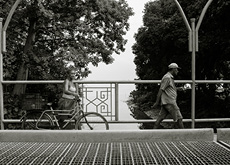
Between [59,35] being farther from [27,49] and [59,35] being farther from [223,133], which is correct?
[223,133]

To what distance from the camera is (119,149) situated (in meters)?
3.79

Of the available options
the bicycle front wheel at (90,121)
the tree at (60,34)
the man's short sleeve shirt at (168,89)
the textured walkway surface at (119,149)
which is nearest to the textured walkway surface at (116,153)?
the textured walkway surface at (119,149)

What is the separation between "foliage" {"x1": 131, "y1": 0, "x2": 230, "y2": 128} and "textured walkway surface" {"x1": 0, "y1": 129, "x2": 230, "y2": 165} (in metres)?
17.7

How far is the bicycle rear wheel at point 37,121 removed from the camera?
863 cm

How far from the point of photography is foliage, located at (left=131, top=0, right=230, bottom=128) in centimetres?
2402

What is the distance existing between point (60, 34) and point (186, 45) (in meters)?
10.6

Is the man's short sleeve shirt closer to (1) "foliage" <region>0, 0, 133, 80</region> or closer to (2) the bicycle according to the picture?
(2) the bicycle

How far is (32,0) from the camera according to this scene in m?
19.4

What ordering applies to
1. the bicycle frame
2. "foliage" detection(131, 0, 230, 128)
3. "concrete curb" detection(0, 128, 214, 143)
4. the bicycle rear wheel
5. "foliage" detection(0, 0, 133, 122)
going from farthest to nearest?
1. "foliage" detection(131, 0, 230, 128)
2. "foliage" detection(0, 0, 133, 122)
3. the bicycle rear wheel
4. the bicycle frame
5. "concrete curb" detection(0, 128, 214, 143)

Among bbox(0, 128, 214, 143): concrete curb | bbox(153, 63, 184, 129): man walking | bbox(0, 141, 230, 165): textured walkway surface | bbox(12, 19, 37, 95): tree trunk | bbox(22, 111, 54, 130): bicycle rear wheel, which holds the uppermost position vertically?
bbox(12, 19, 37, 95): tree trunk

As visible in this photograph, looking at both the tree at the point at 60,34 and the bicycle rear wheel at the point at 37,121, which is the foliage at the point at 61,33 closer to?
the tree at the point at 60,34

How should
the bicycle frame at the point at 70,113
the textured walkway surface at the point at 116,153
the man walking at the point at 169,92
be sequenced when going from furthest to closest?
the bicycle frame at the point at 70,113 < the man walking at the point at 169,92 < the textured walkway surface at the point at 116,153

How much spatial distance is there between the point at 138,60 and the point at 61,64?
24.5m

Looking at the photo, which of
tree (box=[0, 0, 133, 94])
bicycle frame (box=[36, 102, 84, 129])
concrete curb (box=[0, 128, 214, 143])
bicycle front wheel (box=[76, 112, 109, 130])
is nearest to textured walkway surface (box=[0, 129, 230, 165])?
concrete curb (box=[0, 128, 214, 143])
